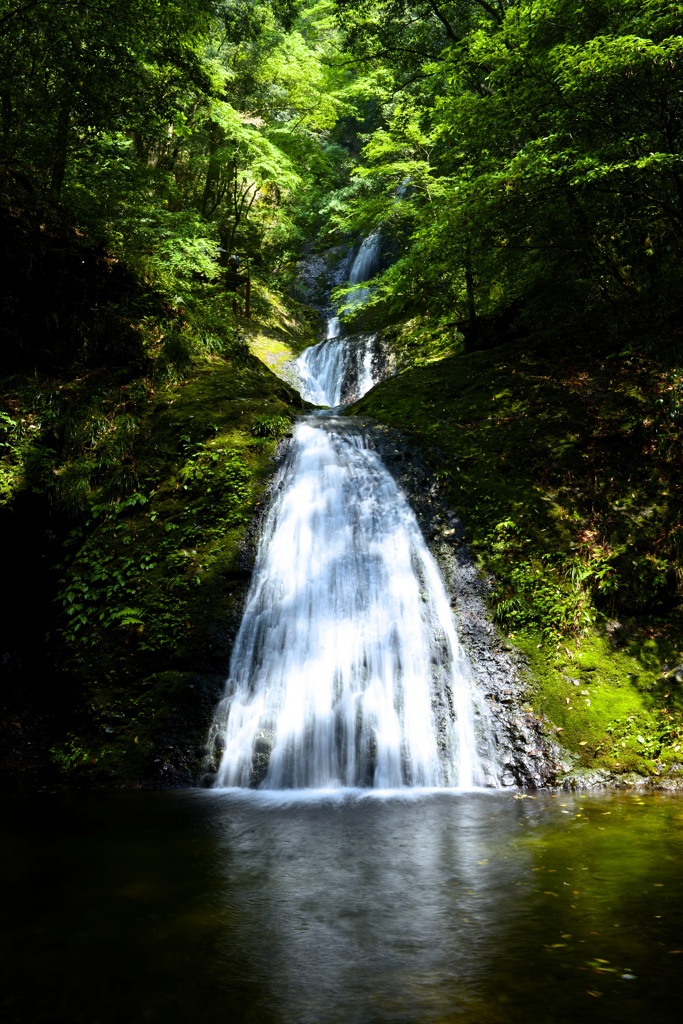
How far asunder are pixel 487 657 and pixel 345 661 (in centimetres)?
138

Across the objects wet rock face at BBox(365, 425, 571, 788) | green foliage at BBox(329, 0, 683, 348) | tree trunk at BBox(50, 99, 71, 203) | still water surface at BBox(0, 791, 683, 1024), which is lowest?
still water surface at BBox(0, 791, 683, 1024)

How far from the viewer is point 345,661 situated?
6.13 meters

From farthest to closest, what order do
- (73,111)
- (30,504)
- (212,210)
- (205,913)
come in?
(212,210)
(73,111)
(30,504)
(205,913)

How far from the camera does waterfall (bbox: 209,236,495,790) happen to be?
550 centimetres

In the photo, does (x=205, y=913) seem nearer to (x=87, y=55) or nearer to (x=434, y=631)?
(x=434, y=631)

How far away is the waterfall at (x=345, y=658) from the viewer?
5.50 meters

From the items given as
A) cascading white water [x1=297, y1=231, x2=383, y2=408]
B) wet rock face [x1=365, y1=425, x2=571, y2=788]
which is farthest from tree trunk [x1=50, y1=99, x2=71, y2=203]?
wet rock face [x1=365, y1=425, x2=571, y2=788]

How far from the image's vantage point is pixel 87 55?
875cm

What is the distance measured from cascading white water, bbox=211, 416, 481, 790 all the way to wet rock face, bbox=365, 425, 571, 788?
16 cm

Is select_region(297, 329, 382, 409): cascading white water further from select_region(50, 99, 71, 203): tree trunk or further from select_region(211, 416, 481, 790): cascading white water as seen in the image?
select_region(211, 416, 481, 790): cascading white water

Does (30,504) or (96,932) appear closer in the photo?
(96,932)

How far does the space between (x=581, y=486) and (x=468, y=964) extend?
19.2ft

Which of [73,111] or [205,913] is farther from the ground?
[73,111]

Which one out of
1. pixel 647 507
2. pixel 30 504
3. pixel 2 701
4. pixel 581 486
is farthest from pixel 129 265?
pixel 647 507
